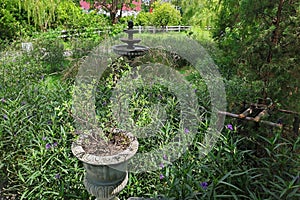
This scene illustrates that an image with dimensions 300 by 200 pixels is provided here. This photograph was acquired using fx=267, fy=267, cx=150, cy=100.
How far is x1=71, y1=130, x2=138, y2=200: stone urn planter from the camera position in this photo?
1.67 m

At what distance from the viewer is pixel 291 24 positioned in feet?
7.82

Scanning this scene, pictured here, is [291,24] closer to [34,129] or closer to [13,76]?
[34,129]

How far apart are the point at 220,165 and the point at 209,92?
131cm

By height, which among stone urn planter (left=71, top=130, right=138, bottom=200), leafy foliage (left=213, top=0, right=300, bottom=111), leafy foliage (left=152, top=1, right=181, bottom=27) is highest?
leafy foliage (left=152, top=1, right=181, bottom=27)

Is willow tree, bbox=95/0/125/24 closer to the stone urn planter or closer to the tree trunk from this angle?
the tree trunk

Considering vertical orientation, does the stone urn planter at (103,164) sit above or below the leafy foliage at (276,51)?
below

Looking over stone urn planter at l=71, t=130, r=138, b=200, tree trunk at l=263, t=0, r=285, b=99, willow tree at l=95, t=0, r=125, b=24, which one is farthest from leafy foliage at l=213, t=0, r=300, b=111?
willow tree at l=95, t=0, r=125, b=24

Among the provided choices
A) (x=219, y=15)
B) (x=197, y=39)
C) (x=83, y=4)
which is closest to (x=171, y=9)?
(x=83, y=4)

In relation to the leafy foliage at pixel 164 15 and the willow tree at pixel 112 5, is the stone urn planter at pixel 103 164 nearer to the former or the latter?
the willow tree at pixel 112 5

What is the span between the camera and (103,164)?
1.64 metres

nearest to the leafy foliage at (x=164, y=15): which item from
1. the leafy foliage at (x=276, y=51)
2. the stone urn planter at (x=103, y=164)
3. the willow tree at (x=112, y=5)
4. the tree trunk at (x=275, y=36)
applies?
the willow tree at (x=112, y=5)

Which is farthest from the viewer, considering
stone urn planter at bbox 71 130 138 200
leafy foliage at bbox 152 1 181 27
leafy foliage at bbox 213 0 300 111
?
leafy foliage at bbox 152 1 181 27

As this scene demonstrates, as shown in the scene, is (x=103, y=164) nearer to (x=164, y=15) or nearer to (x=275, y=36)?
(x=275, y=36)

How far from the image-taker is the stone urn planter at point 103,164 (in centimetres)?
167
